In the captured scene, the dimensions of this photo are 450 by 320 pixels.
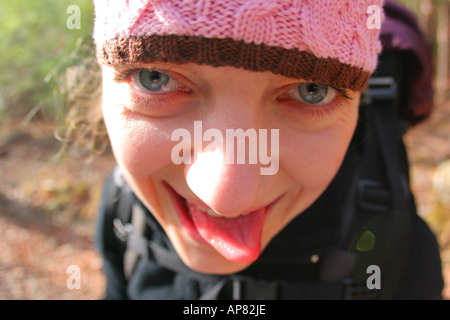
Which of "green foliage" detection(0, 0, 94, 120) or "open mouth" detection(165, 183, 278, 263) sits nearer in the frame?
"open mouth" detection(165, 183, 278, 263)

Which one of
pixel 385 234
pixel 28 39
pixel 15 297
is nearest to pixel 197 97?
pixel 385 234

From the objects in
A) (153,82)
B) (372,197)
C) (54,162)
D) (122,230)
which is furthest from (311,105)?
(54,162)

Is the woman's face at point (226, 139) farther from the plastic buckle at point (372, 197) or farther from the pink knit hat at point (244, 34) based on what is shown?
the plastic buckle at point (372, 197)

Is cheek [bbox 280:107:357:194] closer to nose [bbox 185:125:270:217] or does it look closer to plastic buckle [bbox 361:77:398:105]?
nose [bbox 185:125:270:217]

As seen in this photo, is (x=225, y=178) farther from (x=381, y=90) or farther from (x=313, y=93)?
(x=381, y=90)

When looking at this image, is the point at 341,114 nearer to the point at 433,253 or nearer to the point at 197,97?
the point at 197,97

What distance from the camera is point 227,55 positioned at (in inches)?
26.0

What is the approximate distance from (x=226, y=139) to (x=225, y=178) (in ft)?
0.26

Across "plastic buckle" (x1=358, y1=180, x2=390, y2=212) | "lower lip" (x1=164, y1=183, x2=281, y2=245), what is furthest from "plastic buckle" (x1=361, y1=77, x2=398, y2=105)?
"lower lip" (x1=164, y1=183, x2=281, y2=245)

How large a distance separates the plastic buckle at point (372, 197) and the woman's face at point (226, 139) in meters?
0.31

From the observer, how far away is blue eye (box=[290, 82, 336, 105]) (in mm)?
795

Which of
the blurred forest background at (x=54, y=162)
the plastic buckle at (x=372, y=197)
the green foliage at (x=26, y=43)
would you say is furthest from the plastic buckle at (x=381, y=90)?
the green foliage at (x=26, y=43)

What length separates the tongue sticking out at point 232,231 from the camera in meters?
0.89

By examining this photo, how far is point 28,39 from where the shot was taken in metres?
4.37
